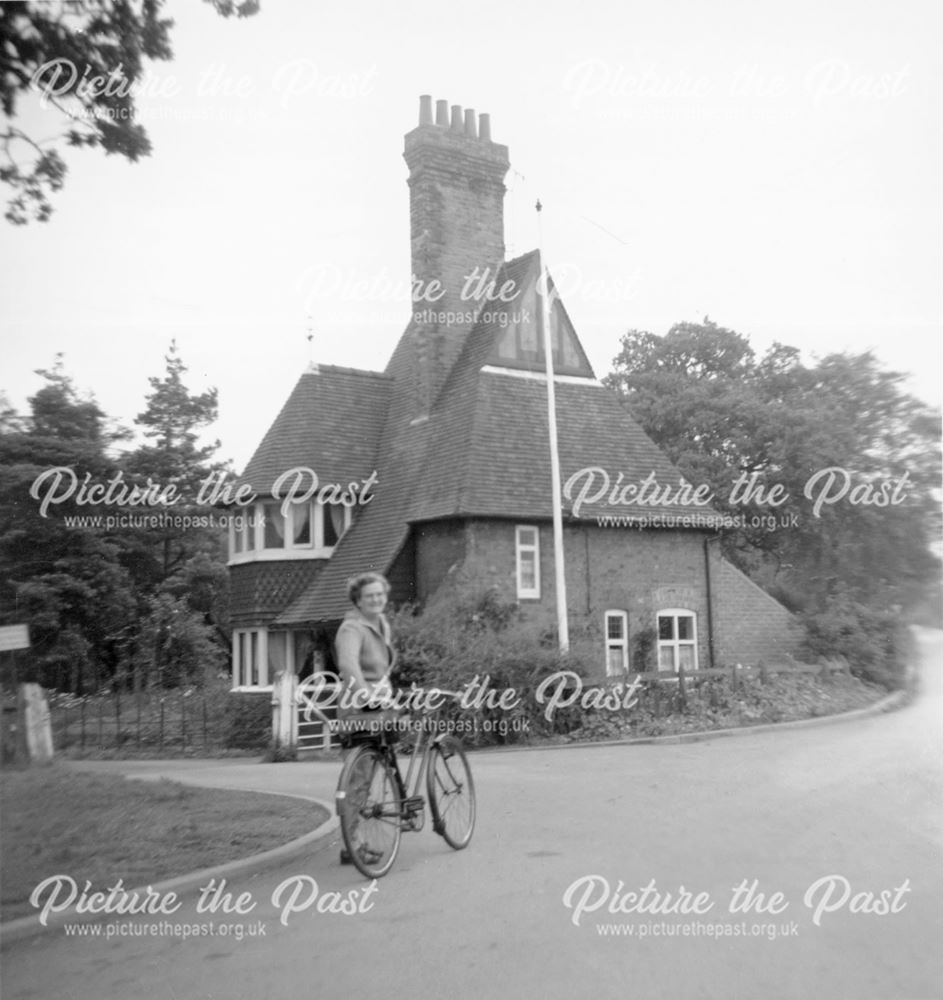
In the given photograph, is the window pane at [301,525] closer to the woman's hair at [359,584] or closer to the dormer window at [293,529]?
the dormer window at [293,529]

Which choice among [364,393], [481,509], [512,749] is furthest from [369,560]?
[512,749]

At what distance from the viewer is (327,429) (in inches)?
1154

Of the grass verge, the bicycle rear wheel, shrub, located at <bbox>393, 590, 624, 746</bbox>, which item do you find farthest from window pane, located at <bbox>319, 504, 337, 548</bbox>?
the bicycle rear wheel

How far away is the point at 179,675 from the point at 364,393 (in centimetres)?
1260

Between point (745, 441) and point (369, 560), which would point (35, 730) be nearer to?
point (369, 560)

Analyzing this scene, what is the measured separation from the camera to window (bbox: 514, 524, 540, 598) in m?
25.9

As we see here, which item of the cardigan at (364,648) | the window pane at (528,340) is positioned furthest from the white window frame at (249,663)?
the cardigan at (364,648)

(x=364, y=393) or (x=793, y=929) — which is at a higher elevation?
(x=364, y=393)

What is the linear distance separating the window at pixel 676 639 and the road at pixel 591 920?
669 inches

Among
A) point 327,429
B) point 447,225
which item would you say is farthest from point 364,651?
point 447,225

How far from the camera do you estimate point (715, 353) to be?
1491 inches

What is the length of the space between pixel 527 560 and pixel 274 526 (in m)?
6.23

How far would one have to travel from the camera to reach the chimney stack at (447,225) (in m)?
28.6

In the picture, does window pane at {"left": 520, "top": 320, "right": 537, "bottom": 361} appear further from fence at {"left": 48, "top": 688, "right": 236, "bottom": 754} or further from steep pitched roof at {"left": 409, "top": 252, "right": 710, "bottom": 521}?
fence at {"left": 48, "top": 688, "right": 236, "bottom": 754}
